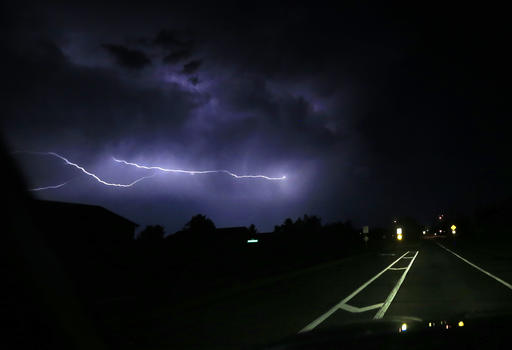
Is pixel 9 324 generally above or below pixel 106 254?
below

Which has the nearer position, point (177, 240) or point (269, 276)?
point (177, 240)

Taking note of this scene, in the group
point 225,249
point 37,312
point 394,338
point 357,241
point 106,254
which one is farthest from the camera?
point 357,241

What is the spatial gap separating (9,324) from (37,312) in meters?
0.61

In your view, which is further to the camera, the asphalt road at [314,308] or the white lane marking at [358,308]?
the white lane marking at [358,308]

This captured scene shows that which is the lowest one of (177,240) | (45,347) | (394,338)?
(45,347)

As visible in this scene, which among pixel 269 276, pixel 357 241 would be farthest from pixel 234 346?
pixel 357 241

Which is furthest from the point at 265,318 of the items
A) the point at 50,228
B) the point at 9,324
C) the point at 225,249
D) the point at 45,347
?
the point at 225,249

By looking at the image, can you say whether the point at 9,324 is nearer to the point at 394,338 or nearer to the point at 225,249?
the point at 394,338

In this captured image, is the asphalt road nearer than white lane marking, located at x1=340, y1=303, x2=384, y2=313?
Yes

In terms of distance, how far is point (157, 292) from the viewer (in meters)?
13.0

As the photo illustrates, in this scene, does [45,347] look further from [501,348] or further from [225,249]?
[225,249]

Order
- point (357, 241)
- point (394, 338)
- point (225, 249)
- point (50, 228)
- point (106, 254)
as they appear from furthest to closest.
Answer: point (357, 241) → point (225, 249) → point (106, 254) → point (50, 228) → point (394, 338)

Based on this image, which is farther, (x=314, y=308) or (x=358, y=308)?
(x=314, y=308)

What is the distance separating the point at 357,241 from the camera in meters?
58.9
